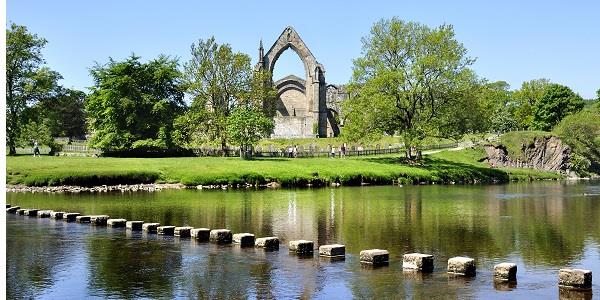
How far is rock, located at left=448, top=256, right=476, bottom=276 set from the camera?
2317 cm

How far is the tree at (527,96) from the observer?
17475cm

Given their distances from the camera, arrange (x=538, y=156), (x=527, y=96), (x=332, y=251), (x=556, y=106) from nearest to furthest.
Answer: (x=332, y=251) → (x=538, y=156) → (x=556, y=106) → (x=527, y=96)

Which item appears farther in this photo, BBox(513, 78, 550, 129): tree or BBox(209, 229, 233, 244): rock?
BBox(513, 78, 550, 129): tree

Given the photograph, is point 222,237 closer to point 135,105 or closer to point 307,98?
point 135,105

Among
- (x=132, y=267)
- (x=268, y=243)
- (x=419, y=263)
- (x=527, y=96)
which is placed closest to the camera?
(x=419, y=263)

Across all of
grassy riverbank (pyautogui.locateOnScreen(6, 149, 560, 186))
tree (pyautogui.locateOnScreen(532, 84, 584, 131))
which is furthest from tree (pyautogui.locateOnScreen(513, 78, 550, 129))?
grassy riverbank (pyautogui.locateOnScreen(6, 149, 560, 186))

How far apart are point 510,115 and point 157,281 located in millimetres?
157828

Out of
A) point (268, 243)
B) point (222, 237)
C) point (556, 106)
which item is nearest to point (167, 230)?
point (222, 237)

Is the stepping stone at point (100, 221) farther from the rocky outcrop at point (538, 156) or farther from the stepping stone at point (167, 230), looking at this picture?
the rocky outcrop at point (538, 156)

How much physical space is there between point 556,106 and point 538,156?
41468 millimetres

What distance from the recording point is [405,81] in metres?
88.2

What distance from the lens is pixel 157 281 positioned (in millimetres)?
22703

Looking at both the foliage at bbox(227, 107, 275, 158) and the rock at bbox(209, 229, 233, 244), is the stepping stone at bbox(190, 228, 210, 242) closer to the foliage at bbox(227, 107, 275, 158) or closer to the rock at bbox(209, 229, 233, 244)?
the rock at bbox(209, 229, 233, 244)

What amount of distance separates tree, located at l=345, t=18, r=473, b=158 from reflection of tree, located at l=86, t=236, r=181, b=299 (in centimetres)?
5880
